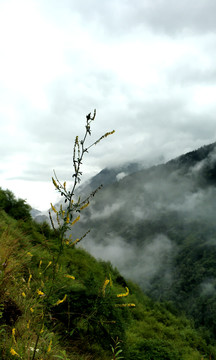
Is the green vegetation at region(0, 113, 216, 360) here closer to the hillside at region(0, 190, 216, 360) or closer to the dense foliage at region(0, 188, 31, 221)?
the hillside at region(0, 190, 216, 360)

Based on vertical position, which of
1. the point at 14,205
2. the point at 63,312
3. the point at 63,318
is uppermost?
the point at 14,205

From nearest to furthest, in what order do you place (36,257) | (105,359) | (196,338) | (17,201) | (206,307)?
(105,359)
(36,257)
(196,338)
(17,201)
(206,307)

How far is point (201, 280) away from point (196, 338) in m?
196

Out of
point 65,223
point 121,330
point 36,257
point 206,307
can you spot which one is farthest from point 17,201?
point 206,307

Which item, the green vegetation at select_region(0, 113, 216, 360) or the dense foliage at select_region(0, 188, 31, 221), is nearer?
the green vegetation at select_region(0, 113, 216, 360)

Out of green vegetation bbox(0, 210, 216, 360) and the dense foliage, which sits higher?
the dense foliage

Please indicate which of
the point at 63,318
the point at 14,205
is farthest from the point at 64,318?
the point at 14,205

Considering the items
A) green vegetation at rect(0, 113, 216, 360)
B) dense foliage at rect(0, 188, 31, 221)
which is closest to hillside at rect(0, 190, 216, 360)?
green vegetation at rect(0, 113, 216, 360)

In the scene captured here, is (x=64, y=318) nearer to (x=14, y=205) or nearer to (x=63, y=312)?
(x=63, y=312)

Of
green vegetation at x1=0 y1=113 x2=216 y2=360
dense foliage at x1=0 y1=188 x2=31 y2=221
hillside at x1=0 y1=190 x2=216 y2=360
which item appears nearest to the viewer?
green vegetation at x1=0 y1=113 x2=216 y2=360

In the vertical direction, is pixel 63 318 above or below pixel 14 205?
below

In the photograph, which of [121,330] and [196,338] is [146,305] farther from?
[121,330]

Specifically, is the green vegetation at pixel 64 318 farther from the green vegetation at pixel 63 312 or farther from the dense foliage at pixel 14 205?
the dense foliage at pixel 14 205

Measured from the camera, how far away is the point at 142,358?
13.5ft
